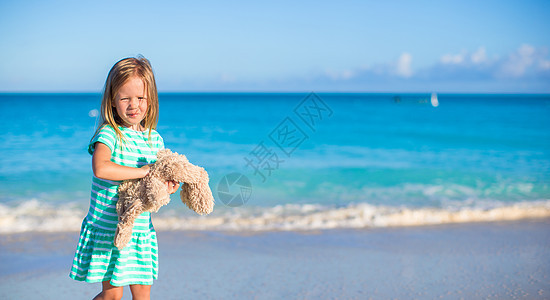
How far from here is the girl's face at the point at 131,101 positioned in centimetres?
204

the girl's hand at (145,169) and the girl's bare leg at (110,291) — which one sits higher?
the girl's hand at (145,169)

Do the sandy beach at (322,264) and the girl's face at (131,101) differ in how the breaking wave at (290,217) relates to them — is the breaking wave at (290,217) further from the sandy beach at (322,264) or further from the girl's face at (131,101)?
the girl's face at (131,101)

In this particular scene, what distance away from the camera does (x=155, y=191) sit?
1.93 m

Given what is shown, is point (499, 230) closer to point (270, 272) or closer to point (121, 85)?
point (270, 272)

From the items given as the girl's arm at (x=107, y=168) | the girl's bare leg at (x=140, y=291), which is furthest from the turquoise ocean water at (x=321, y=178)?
the girl's arm at (x=107, y=168)

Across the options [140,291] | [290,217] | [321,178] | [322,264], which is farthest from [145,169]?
[321,178]

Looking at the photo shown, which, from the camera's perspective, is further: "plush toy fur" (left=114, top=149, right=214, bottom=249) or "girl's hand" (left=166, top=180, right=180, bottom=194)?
"girl's hand" (left=166, top=180, right=180, bottom=194)

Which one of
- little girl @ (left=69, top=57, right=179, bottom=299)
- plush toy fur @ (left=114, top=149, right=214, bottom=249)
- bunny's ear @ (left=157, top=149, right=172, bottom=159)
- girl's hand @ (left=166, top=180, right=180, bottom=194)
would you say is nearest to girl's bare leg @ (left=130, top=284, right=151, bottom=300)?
little girl @ (left=69, top=57, right=179, bottom=299)

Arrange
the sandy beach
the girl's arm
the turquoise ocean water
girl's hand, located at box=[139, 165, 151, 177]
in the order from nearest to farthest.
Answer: the girl's arm → girl's hand, located at box=[139, 165, 151, 177] → the sandy beach → the turquoise ocean water

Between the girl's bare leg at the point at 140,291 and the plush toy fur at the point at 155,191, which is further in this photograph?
the girl's bare leg at the point at 140,291

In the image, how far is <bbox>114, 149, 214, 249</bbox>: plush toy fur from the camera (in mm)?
1941

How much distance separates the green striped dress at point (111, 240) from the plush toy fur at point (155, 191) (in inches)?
3.8

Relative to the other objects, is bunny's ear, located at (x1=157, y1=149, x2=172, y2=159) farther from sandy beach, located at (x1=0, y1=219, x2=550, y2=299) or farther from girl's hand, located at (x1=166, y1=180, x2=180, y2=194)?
sandy beach, located at (x1=0, y1=219, x2=550, y2=299)

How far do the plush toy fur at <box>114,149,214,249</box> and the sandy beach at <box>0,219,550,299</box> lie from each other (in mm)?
1526
